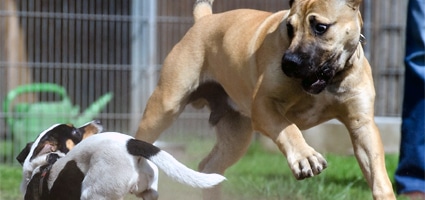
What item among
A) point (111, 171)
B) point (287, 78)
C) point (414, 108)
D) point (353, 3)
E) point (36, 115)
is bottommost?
point (36, 115)

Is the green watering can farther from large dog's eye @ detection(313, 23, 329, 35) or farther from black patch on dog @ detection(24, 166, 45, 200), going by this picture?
large dog's eye @ detection(313, 23, 329, 35)

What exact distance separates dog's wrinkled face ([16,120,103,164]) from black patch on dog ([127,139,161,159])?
2.20 ft

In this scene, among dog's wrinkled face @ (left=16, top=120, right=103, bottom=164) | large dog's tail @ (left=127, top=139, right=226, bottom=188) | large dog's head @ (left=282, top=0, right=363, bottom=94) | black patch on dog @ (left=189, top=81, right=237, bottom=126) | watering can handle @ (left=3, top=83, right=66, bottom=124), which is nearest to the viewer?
large dog's tail @ (left=127, top=139, right=226, bottom=188)

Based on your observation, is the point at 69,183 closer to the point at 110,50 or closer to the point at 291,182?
the point at 291,182

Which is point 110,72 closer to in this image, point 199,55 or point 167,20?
point 167,20

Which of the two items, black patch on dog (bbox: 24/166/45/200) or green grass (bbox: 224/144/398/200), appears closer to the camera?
black patch on dog (bbox: 24/166/45/200)

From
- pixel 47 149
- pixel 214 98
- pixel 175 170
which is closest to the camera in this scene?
pixel 175 170

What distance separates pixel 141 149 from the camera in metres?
4.66

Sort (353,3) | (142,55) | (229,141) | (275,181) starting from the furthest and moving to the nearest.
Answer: (142,55) → (275,181) → (229,141) → (353,3)

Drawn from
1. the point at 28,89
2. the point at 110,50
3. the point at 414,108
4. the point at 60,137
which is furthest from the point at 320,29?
the point at 110,50

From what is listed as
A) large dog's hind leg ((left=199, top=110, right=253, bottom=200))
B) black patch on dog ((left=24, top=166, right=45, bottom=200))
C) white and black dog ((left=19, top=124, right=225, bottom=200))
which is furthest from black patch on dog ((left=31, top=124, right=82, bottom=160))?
large dog's hind leg ((left=199, top=110, right=253, bottom=200))

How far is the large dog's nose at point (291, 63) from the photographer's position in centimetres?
479

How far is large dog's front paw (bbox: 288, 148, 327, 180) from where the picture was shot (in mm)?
4707

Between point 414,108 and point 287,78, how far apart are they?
2.09 metres
